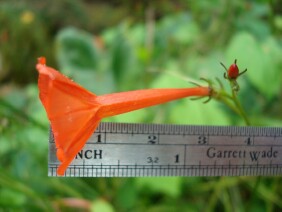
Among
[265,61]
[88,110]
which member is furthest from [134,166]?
[265,61]

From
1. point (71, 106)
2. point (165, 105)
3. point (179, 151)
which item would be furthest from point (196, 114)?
point (71, 106)

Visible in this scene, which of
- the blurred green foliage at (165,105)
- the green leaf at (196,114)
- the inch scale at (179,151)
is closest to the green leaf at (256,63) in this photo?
the blurred green foliage at (165,105)

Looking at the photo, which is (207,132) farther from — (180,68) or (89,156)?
(180,68)

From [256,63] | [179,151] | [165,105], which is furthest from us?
[165,105]

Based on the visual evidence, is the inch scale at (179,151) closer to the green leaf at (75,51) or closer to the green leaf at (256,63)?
the green leaf at (256,63)

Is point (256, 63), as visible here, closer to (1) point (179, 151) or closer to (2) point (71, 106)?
(1) point (179, 151)
